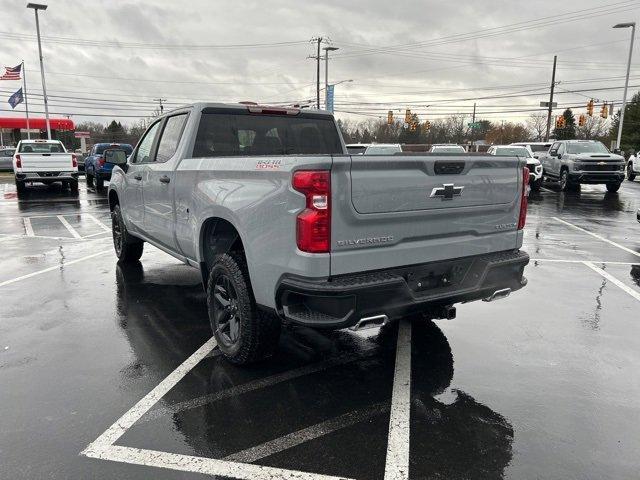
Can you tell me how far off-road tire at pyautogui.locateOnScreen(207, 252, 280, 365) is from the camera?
3.75 m

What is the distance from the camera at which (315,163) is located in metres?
3.06

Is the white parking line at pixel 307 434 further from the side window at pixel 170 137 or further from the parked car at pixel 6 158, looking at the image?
the parked car at pixel 6 158

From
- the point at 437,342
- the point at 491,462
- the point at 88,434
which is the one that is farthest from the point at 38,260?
the point at 491,462

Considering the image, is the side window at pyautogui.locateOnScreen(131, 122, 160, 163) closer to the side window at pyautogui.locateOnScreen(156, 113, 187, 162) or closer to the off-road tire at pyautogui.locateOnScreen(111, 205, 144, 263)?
the side window at pyautogui.locateOnScreen(156, 113, 187, 162)

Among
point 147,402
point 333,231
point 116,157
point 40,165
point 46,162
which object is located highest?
point 116,157

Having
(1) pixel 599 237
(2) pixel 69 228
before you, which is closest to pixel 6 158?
(2) pixel 69 228

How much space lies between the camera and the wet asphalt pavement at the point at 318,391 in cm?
287

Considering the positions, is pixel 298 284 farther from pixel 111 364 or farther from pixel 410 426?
pixel 111 364

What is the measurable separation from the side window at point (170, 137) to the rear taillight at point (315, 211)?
2.48 metres

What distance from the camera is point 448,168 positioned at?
3.57 metres

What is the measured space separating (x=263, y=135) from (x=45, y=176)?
54.2 feet

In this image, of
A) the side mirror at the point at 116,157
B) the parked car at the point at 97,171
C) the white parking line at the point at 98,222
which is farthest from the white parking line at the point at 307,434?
the parked car at the point at 97,171

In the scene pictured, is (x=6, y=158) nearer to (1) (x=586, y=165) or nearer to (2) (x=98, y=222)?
(2) (x=98, y=222)

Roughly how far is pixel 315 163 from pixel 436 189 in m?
0.95
